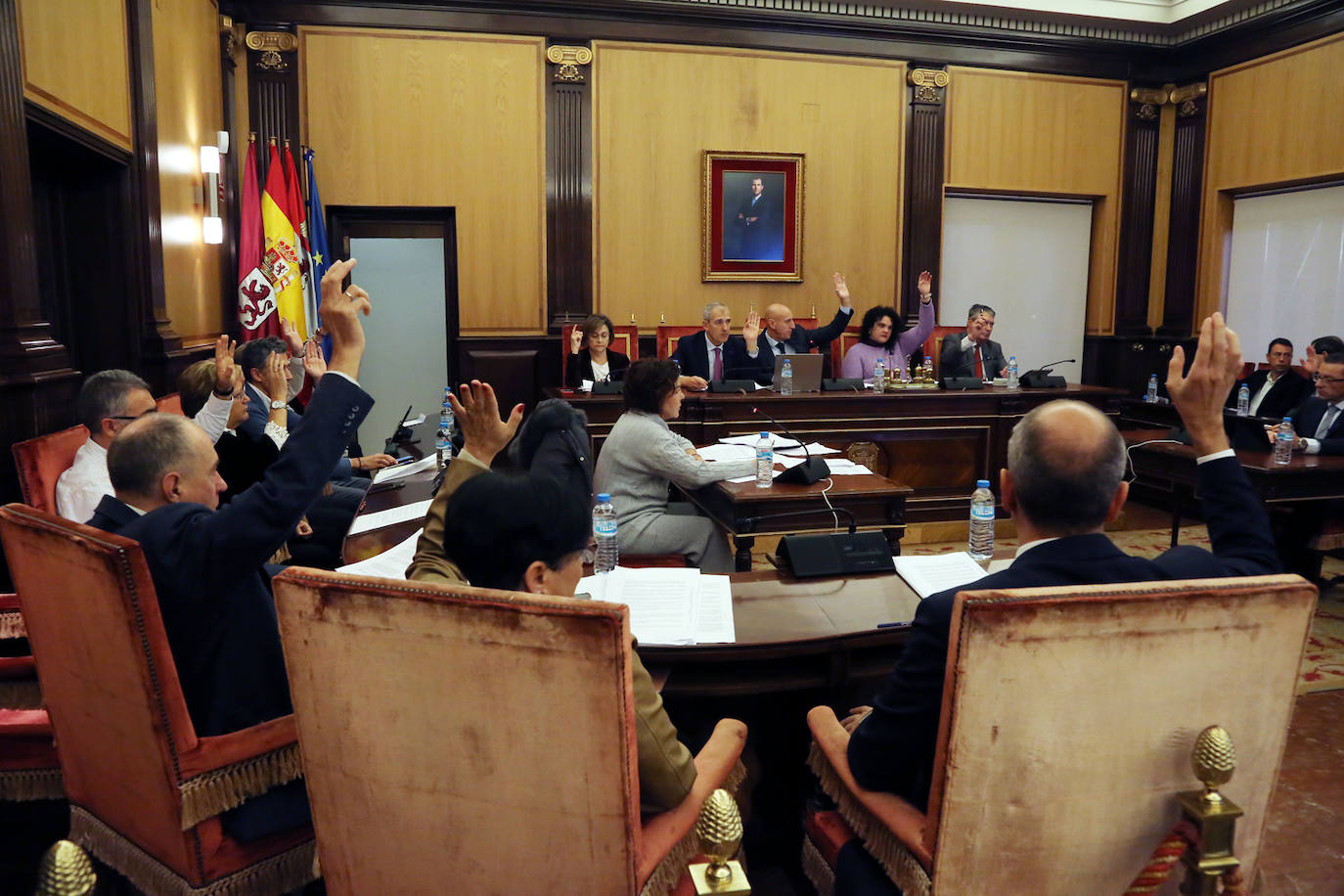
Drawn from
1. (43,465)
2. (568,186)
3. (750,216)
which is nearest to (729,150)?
(750,216)

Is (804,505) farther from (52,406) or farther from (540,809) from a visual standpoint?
(52,406)

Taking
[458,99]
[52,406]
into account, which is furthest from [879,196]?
[52,406]

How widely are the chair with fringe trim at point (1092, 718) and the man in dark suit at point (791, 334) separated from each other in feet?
16.1

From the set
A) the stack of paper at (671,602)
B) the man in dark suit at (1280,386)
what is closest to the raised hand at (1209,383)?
the stack of paper at (671,602)

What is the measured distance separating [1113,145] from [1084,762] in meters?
7.80

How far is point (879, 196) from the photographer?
748cm

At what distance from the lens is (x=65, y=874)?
671mm

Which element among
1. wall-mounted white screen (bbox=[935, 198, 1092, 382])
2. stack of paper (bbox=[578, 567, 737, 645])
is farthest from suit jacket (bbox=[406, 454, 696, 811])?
wall-mounted white screen (bbox=[935, 198, 1092, 382])

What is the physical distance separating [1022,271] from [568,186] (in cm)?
389

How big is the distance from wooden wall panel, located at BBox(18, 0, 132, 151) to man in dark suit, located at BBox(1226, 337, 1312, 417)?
623 cm

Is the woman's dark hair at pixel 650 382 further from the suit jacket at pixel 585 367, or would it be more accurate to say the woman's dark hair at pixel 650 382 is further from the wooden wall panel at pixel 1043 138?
the wooden wall panel at pixel 1043 138

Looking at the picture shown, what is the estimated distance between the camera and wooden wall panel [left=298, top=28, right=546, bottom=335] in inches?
259

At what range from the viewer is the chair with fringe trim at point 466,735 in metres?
1.17

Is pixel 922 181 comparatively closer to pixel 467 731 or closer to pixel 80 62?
pixel 80 62
